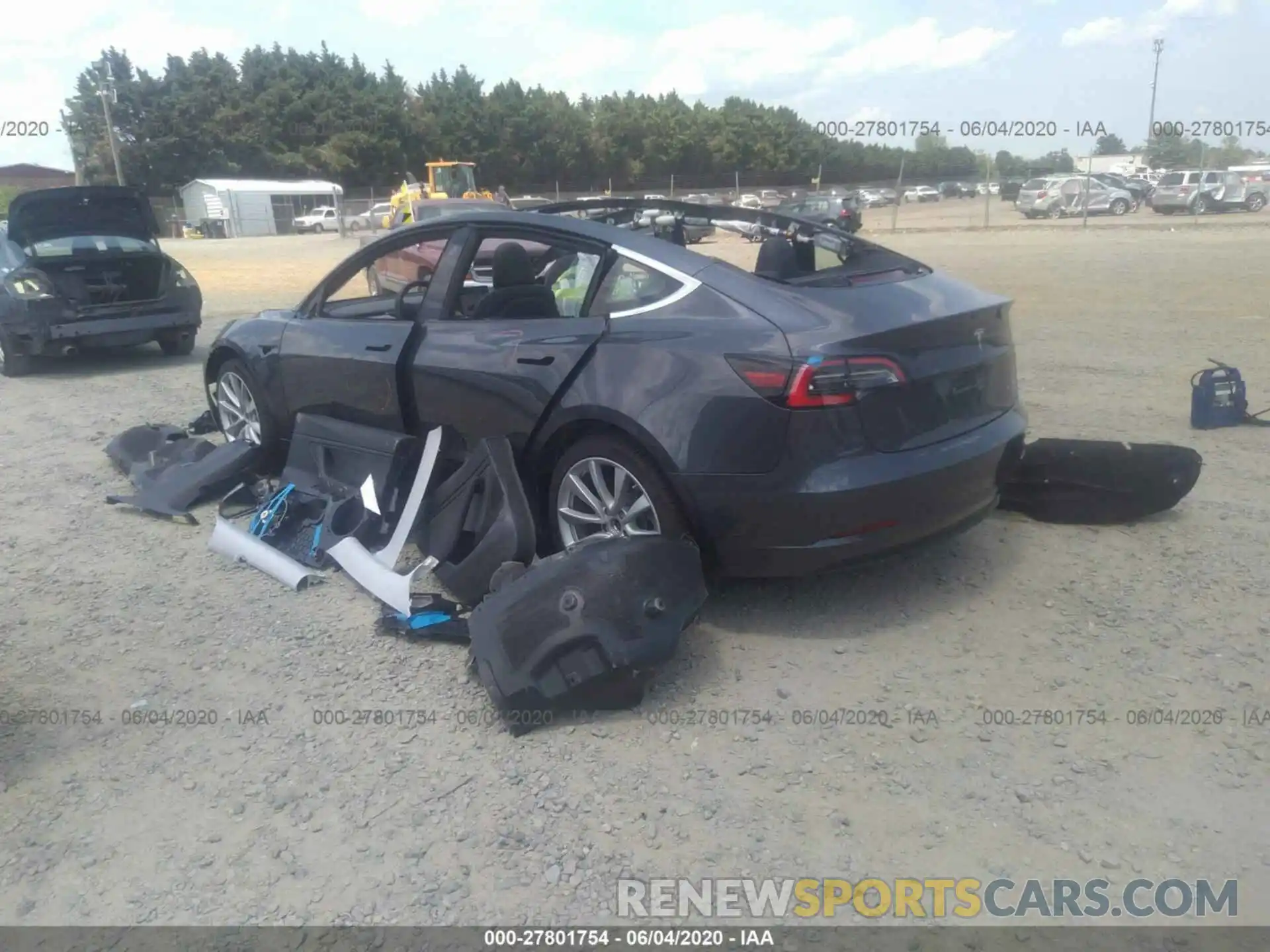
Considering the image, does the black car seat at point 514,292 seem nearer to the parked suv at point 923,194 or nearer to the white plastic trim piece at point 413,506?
the white plastic trim piece at point 413,506

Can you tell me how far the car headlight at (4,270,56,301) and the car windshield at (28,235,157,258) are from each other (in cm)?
29

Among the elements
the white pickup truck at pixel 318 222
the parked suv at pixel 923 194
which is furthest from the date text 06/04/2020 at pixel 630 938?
the white pickup truck at pixel 318 222

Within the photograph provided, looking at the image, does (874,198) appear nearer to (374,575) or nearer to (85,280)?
(85,280)

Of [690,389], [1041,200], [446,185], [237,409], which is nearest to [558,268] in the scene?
[690,389]

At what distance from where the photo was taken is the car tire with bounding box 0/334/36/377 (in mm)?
10555

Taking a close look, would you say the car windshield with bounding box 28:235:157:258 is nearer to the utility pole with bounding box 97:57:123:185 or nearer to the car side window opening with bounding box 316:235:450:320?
the car side window opening with bounding box 316:235:450:320

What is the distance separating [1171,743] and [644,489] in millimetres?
2012

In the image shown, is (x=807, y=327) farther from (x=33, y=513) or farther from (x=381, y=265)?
(x=33, y=513)

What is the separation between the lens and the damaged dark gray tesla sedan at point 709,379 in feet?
12.5

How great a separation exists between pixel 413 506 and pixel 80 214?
8.54m

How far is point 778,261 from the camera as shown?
4.38 meters

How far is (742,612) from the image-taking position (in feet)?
14.4

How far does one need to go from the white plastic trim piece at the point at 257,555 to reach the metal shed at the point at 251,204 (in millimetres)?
49886

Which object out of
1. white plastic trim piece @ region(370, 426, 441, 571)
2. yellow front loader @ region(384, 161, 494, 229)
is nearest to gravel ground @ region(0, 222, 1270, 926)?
white plastic trim piece @ region(370, 426, 441, 571)
